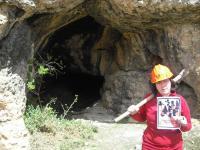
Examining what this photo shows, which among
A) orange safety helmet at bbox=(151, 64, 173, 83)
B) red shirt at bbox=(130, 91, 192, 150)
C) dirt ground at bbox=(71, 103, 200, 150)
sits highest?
orange safety helmet at bbox=(151, 64, 173, 83)

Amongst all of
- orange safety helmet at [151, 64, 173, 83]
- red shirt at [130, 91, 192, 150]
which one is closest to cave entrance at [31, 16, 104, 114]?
red shirt at [130, 91, 192, 150]

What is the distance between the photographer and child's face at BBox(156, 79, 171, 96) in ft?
10.9

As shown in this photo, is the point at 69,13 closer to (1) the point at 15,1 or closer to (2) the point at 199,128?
(1) the point at 15,1

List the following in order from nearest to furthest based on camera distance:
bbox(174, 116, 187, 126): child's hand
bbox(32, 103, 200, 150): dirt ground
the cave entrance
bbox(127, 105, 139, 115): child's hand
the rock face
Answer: bbox(174, 116, 187, 126): child's hand
bbox(127, 105, 139, 115): child's hand
the rock face
bbox(32, 103, 200, 150): dirt ground
the cave entrance

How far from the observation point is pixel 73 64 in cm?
854

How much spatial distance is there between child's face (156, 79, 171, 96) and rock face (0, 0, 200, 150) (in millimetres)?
2032

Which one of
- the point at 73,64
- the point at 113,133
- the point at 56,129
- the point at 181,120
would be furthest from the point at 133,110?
the point at 73,64

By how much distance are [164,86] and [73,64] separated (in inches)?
210

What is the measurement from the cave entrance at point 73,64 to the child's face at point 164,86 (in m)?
4.07

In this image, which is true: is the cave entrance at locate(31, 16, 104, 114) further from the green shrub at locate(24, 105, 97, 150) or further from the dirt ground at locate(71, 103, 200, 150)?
the green shrub at locate(24, 105, 97, 150)

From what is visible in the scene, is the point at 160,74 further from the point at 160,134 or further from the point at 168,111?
the point at 160,134

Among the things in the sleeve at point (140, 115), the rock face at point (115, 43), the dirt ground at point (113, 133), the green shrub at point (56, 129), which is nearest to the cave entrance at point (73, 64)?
the rock face at point (115, 43)

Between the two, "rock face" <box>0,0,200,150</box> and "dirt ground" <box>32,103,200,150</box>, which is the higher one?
"rock face" <box>0,0,200,150</box>

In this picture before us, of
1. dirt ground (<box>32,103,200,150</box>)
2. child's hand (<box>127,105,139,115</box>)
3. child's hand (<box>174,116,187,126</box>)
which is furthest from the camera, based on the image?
dirt ground (<box>32,103,200,150</box>)
